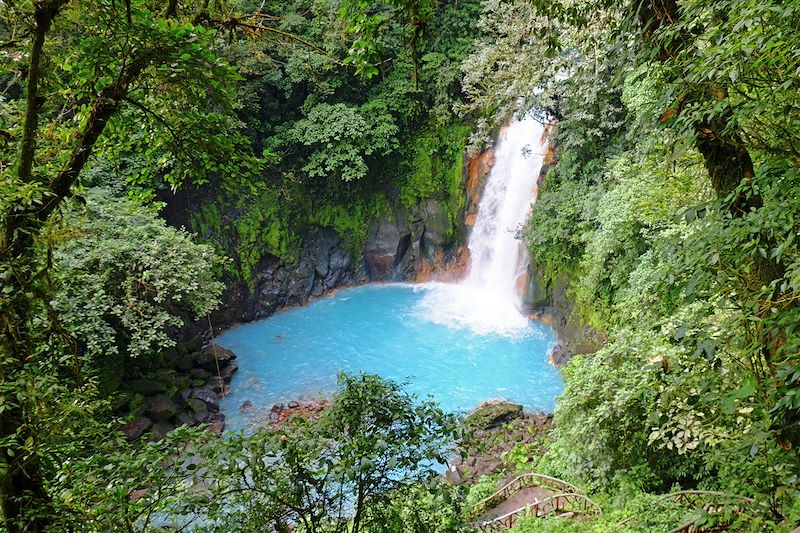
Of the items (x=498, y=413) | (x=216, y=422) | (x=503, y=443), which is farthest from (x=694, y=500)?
(x=216, y=422)

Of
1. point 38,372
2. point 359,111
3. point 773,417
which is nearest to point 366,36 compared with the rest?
point 38,372

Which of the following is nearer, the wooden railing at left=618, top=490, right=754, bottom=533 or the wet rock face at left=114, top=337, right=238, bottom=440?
the wooden railing at left=618, top=490, right=754, bottom=533

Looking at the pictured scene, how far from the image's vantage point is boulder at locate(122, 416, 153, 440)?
884 cm

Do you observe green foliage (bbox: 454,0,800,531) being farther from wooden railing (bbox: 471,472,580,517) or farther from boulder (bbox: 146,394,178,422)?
boulder (bbox: 146,394,178,422)

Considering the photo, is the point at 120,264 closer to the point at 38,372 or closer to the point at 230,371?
the point at 230,371

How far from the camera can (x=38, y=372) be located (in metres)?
2.21

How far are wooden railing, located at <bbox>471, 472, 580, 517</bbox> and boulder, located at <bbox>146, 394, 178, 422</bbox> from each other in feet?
21.6

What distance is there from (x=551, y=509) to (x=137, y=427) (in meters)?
7.62

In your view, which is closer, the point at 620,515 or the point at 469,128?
the point at 620,515

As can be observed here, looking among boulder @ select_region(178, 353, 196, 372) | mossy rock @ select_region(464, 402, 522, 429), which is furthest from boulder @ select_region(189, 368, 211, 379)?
mossy rock @ select_region(464, 402, 522, 429)

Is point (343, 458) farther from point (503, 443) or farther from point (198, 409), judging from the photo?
point (198, 409)

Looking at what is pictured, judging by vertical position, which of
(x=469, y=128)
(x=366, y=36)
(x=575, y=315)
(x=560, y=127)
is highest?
(x=469, y=128)

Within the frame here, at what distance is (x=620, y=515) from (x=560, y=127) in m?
8.37

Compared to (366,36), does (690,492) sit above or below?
below
